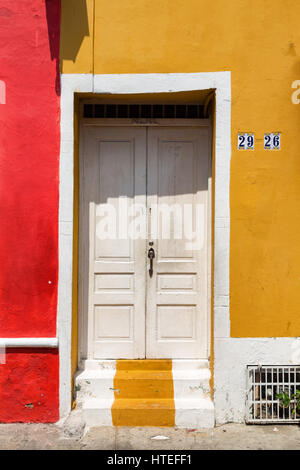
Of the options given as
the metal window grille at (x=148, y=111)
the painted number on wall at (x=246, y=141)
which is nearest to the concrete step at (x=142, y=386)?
the painted number on wall at (x=246, y=141)

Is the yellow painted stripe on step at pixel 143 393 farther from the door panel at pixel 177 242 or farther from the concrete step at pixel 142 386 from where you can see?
the door panel at pixel 177 242

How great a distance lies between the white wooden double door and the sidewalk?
2.49 ft

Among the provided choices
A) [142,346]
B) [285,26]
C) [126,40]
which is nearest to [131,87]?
[126,40]

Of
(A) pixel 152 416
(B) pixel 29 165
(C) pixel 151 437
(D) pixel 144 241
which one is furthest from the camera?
(D) pixel 144 241

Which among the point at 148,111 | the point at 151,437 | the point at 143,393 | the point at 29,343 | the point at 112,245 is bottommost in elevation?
the point at 151,437

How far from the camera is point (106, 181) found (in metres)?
4.62

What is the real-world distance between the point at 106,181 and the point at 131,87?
99cm

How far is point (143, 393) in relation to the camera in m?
4.32

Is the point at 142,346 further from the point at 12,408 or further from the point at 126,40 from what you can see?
the point at 126,40

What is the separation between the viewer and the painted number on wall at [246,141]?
Result: 13.8ft

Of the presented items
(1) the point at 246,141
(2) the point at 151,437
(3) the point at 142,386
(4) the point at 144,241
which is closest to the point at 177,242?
(4) the point at 144,241

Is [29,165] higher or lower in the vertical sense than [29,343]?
higher

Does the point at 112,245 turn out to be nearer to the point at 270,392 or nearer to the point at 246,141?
the point at 246,141

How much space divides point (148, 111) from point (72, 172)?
1068 mm
